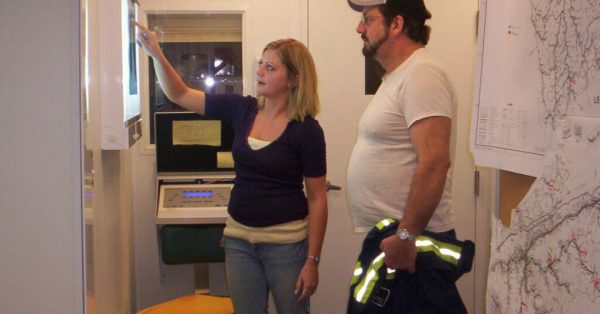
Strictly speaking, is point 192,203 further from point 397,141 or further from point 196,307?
point 397,141

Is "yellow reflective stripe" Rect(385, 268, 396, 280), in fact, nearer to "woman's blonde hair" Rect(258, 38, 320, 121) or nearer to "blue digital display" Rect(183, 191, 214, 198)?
"woman's blonde hair" Rect(258, 38, 320, 121)

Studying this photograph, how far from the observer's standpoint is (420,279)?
5.56 feet

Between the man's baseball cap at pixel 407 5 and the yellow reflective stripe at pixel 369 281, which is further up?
the man's baseball cap at pixel 407 5

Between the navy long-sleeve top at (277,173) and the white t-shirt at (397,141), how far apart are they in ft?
0.81

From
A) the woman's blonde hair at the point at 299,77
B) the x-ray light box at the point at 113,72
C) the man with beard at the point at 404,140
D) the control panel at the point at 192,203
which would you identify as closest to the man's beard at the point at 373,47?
the man with beard at the point at 404,140

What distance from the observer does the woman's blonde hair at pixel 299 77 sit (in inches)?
82.8

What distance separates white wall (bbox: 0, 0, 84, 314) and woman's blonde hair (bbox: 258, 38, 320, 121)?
2.56ft

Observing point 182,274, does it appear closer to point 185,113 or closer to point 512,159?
point 185,113

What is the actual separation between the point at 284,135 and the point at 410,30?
1.60ft

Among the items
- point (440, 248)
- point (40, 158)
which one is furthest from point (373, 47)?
point (40, 158)

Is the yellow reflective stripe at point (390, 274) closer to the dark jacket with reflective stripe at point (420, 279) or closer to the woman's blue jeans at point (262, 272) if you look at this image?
the dark jacket with reflective stripe at point (420, 279)

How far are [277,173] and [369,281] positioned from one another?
48 cm

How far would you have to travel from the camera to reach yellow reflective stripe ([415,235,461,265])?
1.67m

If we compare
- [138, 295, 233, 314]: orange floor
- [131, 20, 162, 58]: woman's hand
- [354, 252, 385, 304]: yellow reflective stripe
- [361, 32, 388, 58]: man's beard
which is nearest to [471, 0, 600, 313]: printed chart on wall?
[354, 252, 385, 304]: yellow reflective stripe
